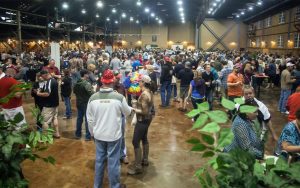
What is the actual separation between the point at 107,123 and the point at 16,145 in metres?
2.56

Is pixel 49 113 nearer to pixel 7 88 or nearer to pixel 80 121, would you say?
pixel 80 121

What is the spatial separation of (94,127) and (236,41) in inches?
1562

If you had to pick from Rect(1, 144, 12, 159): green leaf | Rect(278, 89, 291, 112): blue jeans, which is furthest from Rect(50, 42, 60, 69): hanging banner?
Rect(1, 144, 12, 159): green leaf

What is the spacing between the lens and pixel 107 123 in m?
4.08

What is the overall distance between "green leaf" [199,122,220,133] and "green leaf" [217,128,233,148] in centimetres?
5

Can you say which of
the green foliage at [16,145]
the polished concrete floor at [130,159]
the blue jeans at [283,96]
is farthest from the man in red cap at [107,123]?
the blue jeans at [283,96]

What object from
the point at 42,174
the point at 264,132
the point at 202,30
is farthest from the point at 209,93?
the point at 202,30

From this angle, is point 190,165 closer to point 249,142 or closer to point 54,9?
point 249,142

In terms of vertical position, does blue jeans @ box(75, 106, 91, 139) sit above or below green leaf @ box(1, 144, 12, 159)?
below

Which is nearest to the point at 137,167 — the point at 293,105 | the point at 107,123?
the point at 107,123

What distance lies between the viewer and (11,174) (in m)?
1.45

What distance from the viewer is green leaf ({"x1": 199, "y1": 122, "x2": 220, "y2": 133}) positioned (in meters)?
1.13


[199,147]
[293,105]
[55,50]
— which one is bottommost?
[293,105]

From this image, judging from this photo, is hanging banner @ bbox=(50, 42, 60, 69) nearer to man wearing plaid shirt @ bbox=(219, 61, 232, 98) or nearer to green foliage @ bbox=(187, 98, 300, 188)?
man wearing plaid shirt @ bbox=(219, 61, 232, 98)
